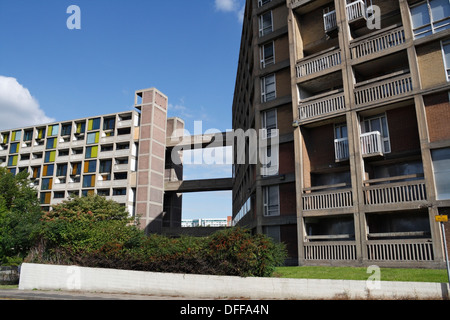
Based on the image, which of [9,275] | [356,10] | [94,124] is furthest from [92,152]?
[356,10]

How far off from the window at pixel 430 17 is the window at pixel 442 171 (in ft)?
20.9

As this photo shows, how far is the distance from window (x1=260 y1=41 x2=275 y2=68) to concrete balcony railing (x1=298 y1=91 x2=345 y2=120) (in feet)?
19.7

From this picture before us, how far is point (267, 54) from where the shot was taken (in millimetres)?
27781

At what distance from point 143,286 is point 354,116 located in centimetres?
1433

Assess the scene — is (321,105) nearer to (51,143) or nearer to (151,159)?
(151,159)

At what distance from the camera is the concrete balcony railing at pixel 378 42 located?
63.3ft

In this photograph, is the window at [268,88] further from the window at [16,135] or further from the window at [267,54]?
the window at [16,135]

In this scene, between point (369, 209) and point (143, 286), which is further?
point (369, 209)

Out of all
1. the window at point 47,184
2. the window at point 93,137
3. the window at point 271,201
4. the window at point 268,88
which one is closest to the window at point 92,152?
the window at point 93,137

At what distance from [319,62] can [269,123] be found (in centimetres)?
569

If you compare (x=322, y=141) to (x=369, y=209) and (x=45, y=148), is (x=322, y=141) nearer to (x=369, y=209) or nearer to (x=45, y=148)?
(x=369, y=209)

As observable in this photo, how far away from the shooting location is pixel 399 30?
63.2ft

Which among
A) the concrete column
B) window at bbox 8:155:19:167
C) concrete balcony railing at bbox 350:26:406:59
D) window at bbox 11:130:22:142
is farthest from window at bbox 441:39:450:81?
window at bbox 11:130:22:142
